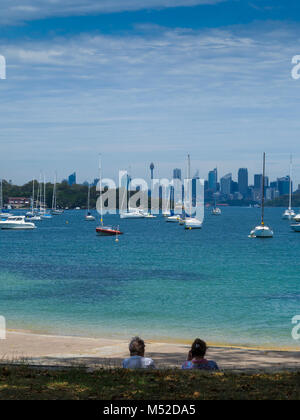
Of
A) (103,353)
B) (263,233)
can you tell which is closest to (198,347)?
(103,353)

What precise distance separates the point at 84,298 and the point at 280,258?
3482 centimetres

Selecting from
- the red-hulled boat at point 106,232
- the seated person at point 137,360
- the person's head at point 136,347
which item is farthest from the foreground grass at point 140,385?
the red-hulled boat at point 106,232

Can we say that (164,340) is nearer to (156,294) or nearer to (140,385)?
(156,294)

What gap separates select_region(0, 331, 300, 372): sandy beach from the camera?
57.5 ft

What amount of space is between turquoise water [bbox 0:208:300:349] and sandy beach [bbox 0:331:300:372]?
11.9ft

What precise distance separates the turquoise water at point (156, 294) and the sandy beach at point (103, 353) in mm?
3635

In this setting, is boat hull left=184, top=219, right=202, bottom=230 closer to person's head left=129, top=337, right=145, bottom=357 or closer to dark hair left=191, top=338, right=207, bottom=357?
person's head left=129, top=337, right=145, bottom=357

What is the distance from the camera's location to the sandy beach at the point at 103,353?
1753 cm

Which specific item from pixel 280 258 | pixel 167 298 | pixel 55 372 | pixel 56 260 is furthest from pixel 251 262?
pixel 55 372

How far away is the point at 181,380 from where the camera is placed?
10977 millimetres

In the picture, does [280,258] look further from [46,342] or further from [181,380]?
[181,380]

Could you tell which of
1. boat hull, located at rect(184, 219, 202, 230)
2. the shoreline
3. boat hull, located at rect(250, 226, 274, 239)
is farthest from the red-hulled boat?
the shoreline

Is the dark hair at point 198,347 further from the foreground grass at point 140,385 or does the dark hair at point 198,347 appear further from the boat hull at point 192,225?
the boat hull at point 192,225

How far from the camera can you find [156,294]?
38.9 meters
